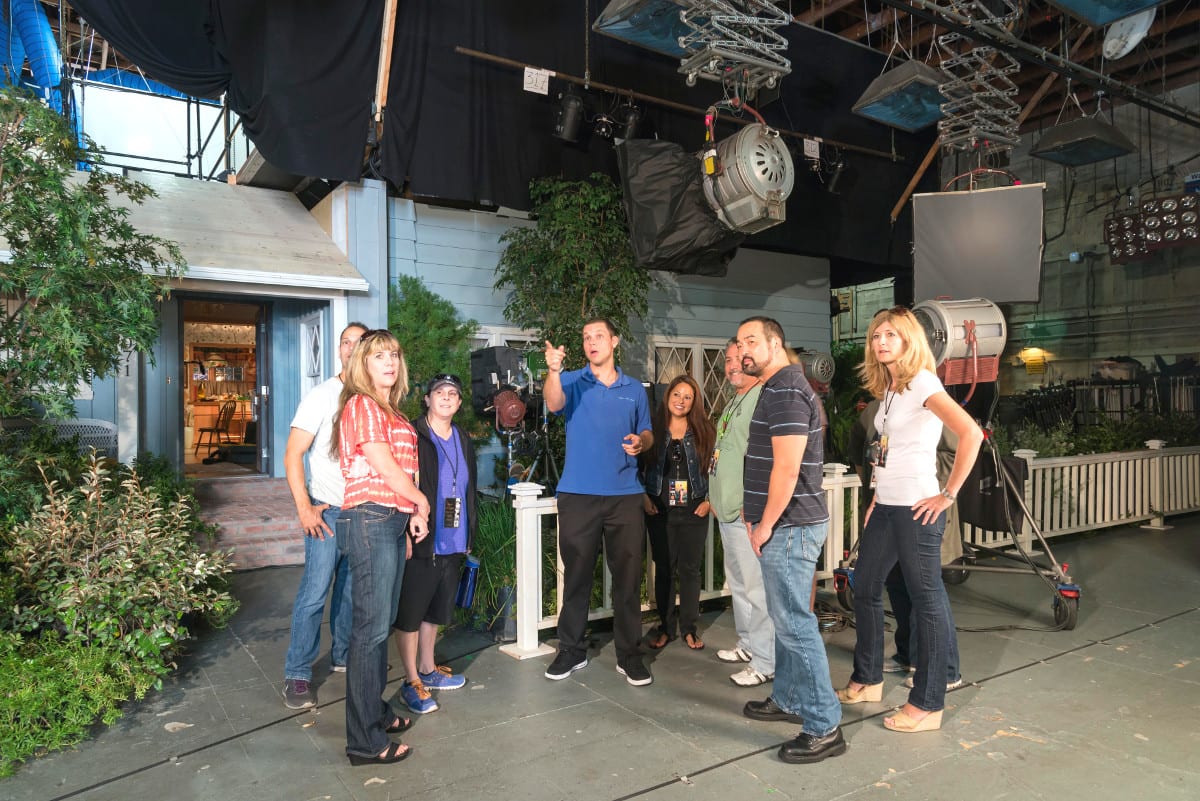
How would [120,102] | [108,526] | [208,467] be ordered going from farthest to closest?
→ [208,467]
[120,102]
[108,526]

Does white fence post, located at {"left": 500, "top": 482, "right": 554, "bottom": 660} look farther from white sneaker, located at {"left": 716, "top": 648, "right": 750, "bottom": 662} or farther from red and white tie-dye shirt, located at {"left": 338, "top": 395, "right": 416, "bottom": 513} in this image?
red and white tie-dye shirt, located at {"left": 338, "top": 395, "right": 416, "bottom": 513}

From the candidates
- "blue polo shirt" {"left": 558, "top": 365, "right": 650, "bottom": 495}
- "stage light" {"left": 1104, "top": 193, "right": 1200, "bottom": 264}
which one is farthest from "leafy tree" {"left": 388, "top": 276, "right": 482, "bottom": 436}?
"stage light" {"left": 1104, "top": 193, "right": 1200, "bottom": 264}

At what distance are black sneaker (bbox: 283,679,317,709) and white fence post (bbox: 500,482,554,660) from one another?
981 millimetres

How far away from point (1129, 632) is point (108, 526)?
5182 millimetres

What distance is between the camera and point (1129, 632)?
4.12 m

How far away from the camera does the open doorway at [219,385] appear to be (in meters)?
9.88

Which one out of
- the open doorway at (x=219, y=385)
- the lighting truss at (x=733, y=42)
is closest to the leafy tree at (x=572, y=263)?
the lighting truss at (x=733, y=42)

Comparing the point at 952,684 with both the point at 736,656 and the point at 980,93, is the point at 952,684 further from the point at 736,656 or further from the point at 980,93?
the point at 980,93

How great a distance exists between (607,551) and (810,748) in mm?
1215

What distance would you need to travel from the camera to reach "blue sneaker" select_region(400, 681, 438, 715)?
10.2ft

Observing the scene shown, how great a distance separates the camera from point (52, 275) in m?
3.38

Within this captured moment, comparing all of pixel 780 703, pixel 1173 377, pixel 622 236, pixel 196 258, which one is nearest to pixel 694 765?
pixel 780 703

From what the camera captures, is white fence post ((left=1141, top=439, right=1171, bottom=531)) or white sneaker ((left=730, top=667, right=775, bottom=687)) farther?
white fence post ((left=1141, top=439, right=1171, bottom=531))

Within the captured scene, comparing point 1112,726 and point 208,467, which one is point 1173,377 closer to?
point 1112,726
